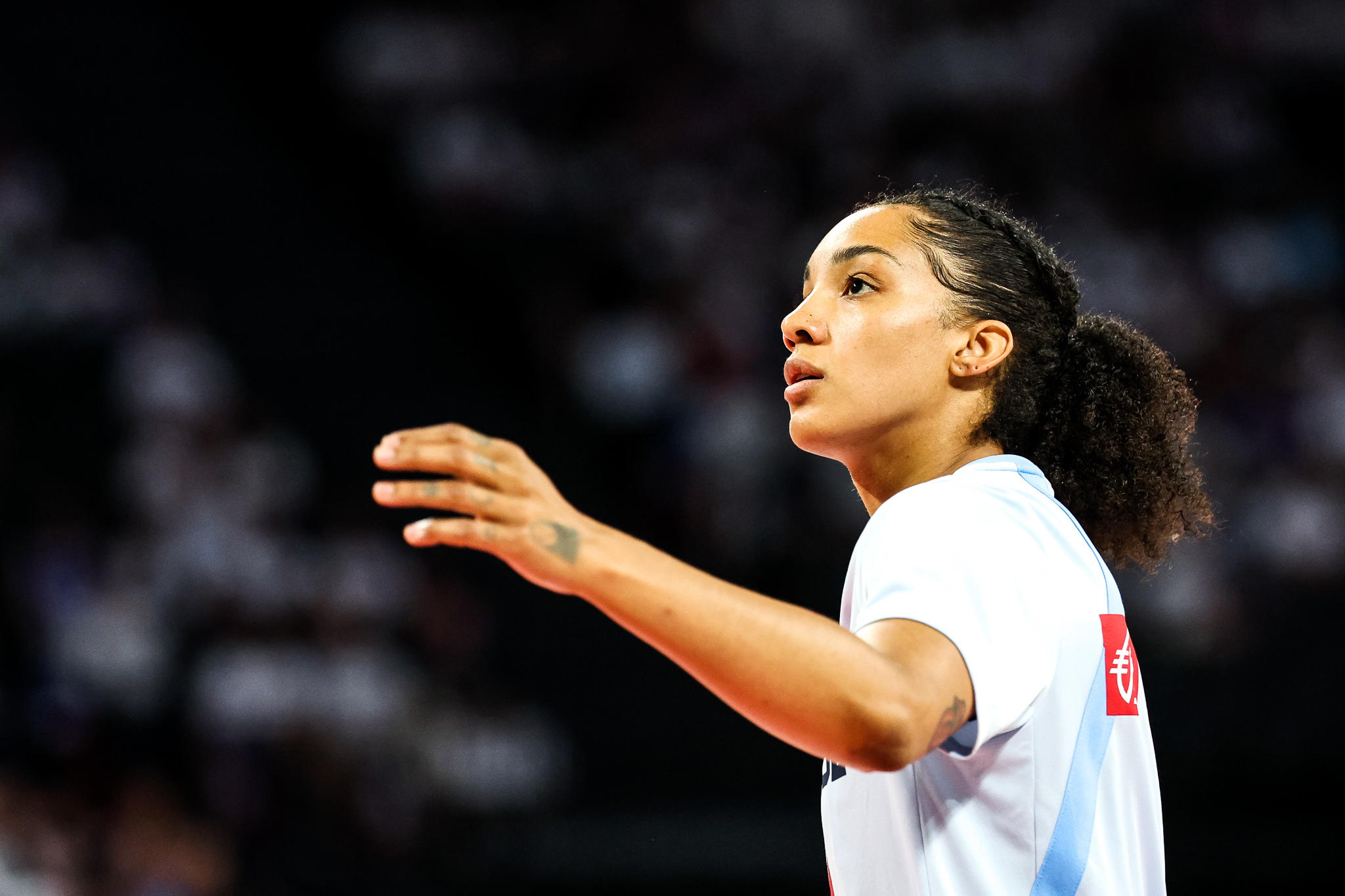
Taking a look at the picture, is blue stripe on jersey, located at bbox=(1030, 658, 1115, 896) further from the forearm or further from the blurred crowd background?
the blurred crowd background

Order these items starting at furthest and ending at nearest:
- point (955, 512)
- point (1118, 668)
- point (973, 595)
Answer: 1. point (1118, 668)
2. point (955, 512)
3. point (973, 595)

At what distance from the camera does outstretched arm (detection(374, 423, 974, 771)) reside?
157 centimetres

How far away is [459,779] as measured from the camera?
696 centimetres

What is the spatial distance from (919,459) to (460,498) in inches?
41.4

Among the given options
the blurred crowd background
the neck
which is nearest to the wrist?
the neck

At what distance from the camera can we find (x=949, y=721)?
5.46 feet

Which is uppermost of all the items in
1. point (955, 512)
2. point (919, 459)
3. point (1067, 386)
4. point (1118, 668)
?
point (1067, 386)

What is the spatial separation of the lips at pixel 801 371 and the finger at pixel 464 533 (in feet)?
2.97

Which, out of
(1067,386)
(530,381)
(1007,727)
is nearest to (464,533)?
(1007,727)

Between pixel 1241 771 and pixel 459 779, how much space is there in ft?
13.0

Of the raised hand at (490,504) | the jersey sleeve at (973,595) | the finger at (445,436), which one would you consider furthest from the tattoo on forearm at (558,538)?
the jersey sleeve at (973,595)

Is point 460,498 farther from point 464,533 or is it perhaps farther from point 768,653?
point 768,653

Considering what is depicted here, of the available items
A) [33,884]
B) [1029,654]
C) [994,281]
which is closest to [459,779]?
[33,884]

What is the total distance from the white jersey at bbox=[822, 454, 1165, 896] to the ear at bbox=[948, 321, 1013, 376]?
0.32m
